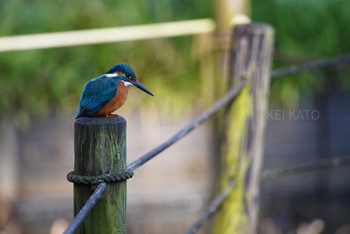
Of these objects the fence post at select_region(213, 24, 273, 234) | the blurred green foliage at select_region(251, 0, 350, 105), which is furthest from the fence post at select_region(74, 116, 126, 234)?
the blurred green foliage at select_region(251, 0, 350, 105)

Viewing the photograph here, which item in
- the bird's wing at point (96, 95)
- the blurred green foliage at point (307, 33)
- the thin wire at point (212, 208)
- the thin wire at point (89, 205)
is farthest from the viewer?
the blurred green foliage at point (307, 33)

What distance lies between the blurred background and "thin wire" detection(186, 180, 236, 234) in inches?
61.1

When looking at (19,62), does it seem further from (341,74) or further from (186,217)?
(341,74)

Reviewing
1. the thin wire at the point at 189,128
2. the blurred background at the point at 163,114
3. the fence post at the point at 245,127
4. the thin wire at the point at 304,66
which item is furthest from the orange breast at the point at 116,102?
the blurred background at the point at 163,114

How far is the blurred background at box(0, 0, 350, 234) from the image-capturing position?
3783 millimetres

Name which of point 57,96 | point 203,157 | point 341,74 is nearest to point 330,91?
point 341,74

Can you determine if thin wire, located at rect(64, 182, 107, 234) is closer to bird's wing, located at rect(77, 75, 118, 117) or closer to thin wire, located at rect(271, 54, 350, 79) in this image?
bird's wing, located at rect(77, 75, 118, 117)

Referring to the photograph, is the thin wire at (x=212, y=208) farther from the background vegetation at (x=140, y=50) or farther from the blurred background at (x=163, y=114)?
the background vegetation at (x=140, y=50)

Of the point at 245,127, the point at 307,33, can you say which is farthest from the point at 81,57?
the point at 245,127

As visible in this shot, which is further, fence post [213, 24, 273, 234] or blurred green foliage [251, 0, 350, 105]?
blurred green foliage [251, 0, 350, 105]

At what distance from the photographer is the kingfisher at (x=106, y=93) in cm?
126

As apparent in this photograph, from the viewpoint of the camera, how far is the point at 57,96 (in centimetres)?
388

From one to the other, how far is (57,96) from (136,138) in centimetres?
51

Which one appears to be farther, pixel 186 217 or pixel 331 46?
pixel 331 46
